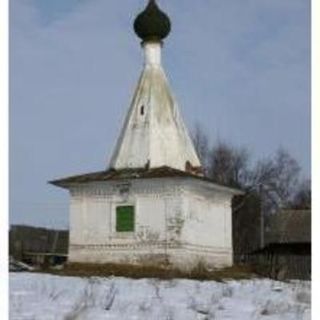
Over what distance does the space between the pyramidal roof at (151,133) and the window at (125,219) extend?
16.4 inches

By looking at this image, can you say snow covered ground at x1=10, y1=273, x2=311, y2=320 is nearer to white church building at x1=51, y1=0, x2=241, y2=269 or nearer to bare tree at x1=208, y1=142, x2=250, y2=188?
bare tree at x1=208, y1=142, x2=250, y2=188

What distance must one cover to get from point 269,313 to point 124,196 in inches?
173

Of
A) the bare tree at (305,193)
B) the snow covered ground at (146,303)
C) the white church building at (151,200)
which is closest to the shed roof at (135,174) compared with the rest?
the white church building at (151,200)

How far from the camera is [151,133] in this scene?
6.98 m

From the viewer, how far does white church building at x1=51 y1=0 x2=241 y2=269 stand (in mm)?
6297

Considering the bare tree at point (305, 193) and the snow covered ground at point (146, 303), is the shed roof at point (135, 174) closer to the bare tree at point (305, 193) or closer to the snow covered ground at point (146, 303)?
the bare tree at point (305, 193)

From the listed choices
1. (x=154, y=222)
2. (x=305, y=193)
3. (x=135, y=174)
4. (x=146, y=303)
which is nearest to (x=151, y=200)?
(x=154, y=222)

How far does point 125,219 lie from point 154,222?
26 cm

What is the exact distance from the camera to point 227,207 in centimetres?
652

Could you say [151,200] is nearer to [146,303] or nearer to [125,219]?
[125,219]
